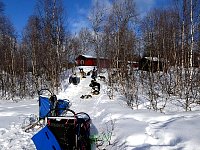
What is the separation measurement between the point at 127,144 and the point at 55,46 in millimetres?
20690

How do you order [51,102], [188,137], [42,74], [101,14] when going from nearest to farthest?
[188,137] < [51,102] < [42,74] < [101,14]

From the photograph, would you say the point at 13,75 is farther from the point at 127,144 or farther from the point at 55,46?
→ the point at 127,144

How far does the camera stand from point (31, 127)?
28.7 feet

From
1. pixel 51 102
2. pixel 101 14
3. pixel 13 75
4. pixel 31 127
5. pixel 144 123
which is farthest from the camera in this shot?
pixel 101 14

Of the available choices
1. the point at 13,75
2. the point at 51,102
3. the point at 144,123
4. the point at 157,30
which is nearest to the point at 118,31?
the point at 157,30

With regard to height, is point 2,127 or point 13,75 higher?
point 13,75

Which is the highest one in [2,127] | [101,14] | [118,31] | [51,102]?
[101,14]

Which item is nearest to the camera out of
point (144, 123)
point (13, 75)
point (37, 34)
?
point (144, 123)

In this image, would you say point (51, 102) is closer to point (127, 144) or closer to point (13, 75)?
point (127, 144)

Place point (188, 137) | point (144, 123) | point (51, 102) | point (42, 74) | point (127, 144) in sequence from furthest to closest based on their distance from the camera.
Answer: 1. point (42, 74)
2. point (51, 102)
3. point (144, 123)
4. point (127, 144)
5. point (188, 137)

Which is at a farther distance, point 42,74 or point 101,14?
point 101,14

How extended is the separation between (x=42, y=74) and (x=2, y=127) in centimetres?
2085

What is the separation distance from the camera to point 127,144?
570cm

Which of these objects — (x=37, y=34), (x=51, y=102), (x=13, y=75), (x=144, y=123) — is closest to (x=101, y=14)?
(x=37, y=34)
